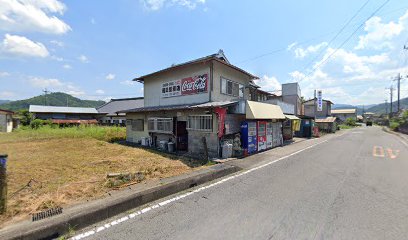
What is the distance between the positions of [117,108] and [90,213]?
147ft

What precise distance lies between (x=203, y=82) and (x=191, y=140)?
4.26 meters

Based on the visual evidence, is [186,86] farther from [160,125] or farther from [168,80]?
[160,125]

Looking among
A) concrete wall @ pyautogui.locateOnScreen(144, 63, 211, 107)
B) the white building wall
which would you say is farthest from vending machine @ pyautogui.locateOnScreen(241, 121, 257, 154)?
concrete wall @ pyautogui.locateOnScreen(144, 63, 211, 107)

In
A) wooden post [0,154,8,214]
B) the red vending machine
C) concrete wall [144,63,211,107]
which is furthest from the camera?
concrete wall [144,63,211,107]

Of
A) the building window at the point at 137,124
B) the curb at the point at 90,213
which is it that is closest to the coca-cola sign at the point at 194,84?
the building window at the point at 137,124

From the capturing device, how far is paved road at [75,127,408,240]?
3900 millimetres

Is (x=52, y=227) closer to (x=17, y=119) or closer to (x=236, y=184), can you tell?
(x=236, y=184)

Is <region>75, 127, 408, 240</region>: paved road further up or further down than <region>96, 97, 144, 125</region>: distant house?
further down

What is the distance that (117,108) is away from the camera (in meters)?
45.6

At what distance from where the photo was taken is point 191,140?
13453 millimetres

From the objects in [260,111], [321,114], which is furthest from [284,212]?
[321,114]

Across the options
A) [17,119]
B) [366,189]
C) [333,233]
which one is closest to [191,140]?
[366,189]

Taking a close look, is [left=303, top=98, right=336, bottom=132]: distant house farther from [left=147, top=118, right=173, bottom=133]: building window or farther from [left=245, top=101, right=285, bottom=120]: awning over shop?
[left=147, top=118, right=173, bottom=133]: building window

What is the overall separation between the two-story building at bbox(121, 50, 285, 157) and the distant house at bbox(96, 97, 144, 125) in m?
24.0
